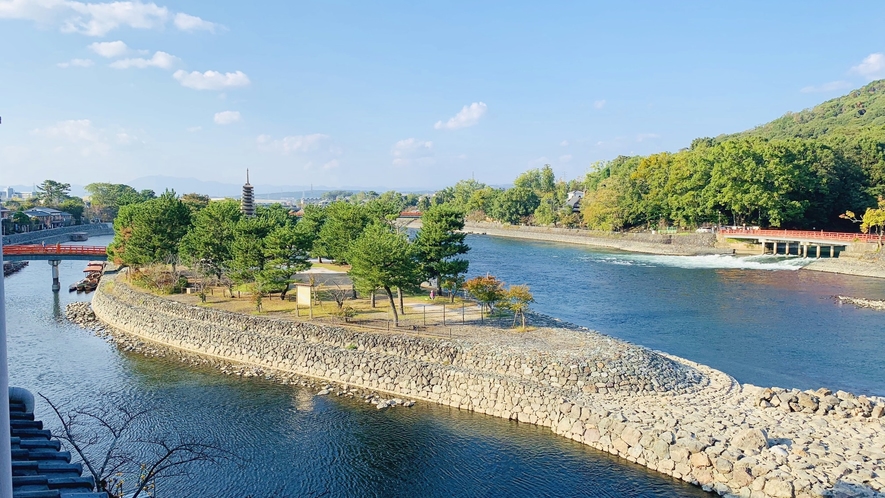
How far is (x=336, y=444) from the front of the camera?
16719 mm

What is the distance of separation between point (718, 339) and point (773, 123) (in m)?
128

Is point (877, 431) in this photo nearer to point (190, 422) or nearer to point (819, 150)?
point (190, 422)

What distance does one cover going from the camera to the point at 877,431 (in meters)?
15.7

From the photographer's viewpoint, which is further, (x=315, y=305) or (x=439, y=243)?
(x=315, y=305)

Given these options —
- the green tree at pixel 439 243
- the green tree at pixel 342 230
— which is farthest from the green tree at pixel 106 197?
the green tree at pixel 439 243

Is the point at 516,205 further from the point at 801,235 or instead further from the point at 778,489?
the point at 778,489

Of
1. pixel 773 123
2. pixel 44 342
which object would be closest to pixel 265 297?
pixel 44 342

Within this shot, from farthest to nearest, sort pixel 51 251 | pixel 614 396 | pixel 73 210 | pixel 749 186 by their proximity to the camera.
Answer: pixel 73 210 → pixel 749 186 → pixel 51 251 → pixel 614 396

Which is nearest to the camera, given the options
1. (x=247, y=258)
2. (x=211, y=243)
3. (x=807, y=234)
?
(x=247, y=258)

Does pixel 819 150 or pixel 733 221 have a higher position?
pixel 819 150

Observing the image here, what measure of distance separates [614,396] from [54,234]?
76.6m

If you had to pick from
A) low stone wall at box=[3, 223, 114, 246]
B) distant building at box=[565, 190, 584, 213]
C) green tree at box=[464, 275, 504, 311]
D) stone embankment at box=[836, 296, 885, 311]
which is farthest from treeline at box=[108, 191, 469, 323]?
distant building at box=[565, 190, 584, 213]

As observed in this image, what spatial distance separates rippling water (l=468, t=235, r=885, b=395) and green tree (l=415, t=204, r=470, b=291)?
24.5ft

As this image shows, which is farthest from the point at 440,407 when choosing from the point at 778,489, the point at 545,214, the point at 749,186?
the point at 545,214
